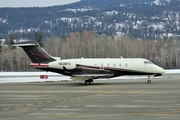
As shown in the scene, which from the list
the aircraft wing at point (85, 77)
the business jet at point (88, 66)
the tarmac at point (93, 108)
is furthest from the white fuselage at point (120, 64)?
the tarmac at point (93, 108)

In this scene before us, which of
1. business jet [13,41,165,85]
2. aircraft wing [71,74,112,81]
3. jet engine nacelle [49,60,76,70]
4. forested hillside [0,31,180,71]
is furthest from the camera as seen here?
forested hillside [0,31,180,71]

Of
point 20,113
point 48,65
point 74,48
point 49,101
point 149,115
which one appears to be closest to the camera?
point 149,115

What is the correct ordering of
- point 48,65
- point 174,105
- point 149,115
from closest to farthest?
point 149,115 → point 174,105 → point 48,65

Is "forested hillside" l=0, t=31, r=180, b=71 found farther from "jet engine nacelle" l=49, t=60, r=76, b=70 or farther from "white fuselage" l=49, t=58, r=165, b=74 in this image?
"jet engine nacelle" l=49, t=60, r=76, b=70

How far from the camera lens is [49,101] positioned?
24609 millimetres

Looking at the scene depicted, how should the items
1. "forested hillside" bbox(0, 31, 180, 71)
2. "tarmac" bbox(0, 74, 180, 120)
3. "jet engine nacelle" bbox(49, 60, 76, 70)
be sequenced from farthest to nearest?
"forested hillside" bbox(0, 31, 180, 71)
"jet engine nacelle" bbox(49, 60, 76, 70)
"tarmac" bbox(0, 74, 180, 120)

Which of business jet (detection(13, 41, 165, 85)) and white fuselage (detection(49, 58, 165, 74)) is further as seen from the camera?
white fuselage (detection(49, 58, 165, 74))

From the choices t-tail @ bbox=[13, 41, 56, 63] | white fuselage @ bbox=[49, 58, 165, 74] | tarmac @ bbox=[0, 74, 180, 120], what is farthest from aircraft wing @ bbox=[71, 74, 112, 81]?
tarmac @ bbox=[0, 74, 180, 120]

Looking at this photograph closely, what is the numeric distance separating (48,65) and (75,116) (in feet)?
70.5

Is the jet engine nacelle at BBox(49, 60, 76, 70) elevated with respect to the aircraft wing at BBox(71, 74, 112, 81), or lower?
elevated

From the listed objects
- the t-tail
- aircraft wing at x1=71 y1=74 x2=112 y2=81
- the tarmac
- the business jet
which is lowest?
the tarmac

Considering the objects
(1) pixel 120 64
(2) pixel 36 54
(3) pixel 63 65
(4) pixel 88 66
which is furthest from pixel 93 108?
(2) pixel 36 54

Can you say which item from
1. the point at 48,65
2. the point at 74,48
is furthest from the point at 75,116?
the point at 74,48

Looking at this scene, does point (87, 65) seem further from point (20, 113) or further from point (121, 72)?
point (20, 113)
